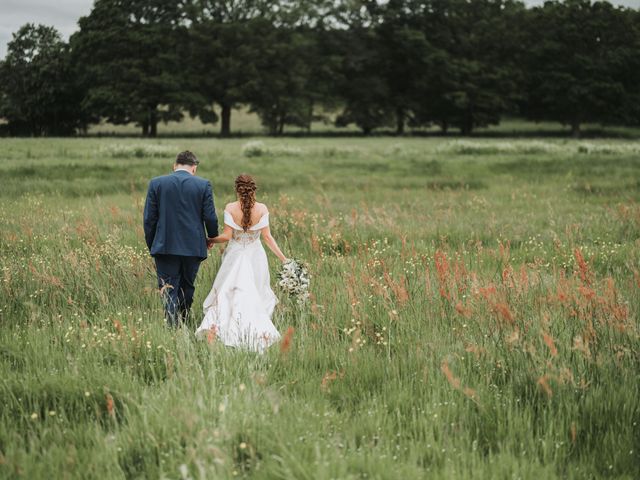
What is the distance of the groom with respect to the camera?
22.6ft

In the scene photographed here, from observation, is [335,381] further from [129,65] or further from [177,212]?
[129,65]

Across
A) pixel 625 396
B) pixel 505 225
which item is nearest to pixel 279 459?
pixel 625 396

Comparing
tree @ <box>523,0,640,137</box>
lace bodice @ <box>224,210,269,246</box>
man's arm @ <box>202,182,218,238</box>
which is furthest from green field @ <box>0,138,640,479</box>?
tree @ <box>523,0,640,137</box>

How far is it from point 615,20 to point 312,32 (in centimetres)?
3626

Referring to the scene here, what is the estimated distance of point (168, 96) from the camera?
2383 inches

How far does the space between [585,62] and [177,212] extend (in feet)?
230

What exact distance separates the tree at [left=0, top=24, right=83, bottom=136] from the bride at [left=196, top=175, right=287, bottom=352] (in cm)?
6400

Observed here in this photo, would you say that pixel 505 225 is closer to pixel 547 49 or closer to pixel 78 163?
pixel 78 163

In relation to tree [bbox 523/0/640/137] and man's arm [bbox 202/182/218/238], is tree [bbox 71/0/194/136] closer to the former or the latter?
tree [bbox 523/0/640/137]

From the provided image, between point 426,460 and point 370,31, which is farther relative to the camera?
point 370,31

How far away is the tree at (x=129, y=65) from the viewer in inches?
2363

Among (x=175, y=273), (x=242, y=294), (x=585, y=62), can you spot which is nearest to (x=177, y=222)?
(x=175, y=273)

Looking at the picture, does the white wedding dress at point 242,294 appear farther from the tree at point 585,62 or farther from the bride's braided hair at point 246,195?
the tree at point 585,62

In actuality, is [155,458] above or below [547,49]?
below
